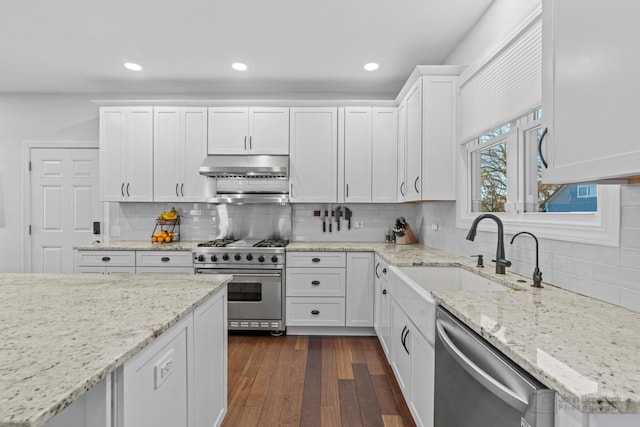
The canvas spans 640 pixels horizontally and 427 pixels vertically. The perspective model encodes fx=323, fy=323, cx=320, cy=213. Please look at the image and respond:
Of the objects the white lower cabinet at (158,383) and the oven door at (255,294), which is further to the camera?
the oven door at (255,294)

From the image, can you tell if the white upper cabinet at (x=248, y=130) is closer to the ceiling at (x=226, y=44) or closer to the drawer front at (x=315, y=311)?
the ceiling at (x=226, y=44)

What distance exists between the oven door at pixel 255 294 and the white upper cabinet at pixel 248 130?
136 cm

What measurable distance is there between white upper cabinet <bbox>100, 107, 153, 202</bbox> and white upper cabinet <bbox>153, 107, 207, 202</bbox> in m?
0.09

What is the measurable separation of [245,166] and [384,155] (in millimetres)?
1557

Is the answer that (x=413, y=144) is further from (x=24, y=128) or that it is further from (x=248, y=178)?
(x=24, y=128)

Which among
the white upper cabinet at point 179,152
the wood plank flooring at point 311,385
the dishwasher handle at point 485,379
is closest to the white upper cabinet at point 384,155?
the wood plank flooring at point 311,385

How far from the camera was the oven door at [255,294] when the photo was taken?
10.9 feet

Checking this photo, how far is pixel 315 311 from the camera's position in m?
3.33

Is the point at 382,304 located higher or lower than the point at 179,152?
lower

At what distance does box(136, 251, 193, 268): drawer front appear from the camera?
3367mm

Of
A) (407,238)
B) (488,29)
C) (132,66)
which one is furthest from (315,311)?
(132,66)

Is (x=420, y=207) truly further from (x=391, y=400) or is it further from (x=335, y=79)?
(x=391, y=400)

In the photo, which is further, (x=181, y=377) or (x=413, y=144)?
(x=413, y=144)

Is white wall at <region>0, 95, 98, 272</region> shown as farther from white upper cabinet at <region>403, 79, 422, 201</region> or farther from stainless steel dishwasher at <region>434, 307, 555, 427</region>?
stainless steel dishwasher at <region>434, 307, 555, 427</region>
